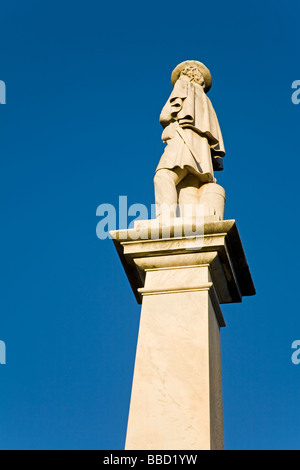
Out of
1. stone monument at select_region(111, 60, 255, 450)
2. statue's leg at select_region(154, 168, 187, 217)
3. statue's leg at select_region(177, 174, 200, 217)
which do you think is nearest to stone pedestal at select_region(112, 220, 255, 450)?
stone monument at select_region(111, 60, 255, 450)

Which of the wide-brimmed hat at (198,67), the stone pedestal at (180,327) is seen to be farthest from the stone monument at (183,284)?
the wide-brimmed hat at (198,67)

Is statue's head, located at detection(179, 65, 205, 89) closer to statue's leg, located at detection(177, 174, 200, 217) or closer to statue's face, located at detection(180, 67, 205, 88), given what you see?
statue's face, located at detection(180, 67, 205, 88)

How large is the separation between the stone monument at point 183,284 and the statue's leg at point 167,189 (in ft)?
0.04

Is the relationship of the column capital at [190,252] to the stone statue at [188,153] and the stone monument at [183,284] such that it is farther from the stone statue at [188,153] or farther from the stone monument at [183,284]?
the stone statue at [188,153]

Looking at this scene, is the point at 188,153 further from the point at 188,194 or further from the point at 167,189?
the point at 167,189

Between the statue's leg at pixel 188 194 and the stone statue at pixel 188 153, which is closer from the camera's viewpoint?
the statue's leg at pixel 188 194

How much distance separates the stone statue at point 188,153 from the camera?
29.1 ft

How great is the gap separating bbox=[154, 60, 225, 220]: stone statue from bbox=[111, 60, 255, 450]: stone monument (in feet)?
0.05

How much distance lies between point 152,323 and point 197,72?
18.5 feet

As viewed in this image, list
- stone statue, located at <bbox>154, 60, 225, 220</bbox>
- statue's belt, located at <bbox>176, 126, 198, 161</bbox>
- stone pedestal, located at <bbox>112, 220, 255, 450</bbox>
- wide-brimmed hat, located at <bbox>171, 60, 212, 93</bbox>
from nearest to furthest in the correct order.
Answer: stone pedestal, located at <bbox>112, 220, 255, 450</bbox>
stone statue, located at <bbox>154, 60, 225, 220</bbox>
statue's belt, located at <bbox>176, 126, 198, 161</bbox>
wide-brimmed hat, located at <bbox>171, 60, 212, 93</bbox>

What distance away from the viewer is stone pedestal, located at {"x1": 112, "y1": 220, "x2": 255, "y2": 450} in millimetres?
6336

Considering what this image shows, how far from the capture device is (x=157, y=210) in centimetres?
857
